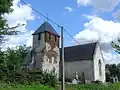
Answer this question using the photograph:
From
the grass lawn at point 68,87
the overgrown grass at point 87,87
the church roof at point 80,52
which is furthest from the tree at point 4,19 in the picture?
the church roof at point 80,52

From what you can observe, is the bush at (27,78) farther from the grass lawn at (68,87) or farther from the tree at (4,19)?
the tree at (4,19)

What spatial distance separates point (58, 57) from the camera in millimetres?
62844

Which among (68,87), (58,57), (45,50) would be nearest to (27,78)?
(68,87)

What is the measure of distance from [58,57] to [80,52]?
227 inches

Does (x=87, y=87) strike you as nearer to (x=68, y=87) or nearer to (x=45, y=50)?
(x=68, y=87)

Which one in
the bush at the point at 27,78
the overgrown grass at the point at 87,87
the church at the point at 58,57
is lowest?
the overgrown grass at the point at 87,87

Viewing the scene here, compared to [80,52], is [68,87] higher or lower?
lower

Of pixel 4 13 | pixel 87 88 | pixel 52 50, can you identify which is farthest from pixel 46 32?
pixel 4 13

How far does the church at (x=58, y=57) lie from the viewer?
59.6m

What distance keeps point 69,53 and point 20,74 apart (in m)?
33.7

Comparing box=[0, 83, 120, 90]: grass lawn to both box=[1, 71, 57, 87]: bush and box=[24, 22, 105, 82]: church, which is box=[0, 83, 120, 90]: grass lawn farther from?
box=[24, 22, 105, 82]: church

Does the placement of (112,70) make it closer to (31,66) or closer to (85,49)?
(85,49)

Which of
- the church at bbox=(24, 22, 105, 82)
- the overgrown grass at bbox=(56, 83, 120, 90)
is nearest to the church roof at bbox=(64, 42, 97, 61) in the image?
the church at bbox=(24, 22, 105, 82)

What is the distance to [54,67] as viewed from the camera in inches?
2391
